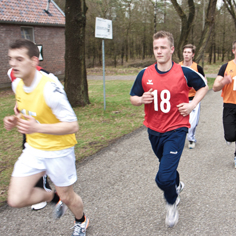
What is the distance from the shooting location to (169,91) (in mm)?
3027

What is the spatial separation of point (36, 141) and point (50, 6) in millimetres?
22624

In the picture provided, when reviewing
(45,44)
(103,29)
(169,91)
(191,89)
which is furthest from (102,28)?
(45,44)

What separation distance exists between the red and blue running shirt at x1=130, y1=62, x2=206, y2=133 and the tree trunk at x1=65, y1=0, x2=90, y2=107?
22.6ft

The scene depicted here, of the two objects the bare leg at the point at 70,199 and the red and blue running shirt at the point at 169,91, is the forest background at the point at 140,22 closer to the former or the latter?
the red and blue running shirt at the point at 169,91

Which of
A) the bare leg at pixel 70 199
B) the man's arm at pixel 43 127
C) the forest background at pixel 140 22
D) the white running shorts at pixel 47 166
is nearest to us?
the man's arm at pixel 43 127

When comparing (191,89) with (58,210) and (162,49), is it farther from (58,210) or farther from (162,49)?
(58,210)

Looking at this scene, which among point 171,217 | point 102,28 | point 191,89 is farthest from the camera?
point 102,28

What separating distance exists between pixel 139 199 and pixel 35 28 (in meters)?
19.8

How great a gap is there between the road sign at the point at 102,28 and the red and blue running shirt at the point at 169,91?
236 inches

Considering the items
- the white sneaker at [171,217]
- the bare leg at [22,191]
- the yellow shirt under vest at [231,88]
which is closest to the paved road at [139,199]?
the white sneaker at [171,217]

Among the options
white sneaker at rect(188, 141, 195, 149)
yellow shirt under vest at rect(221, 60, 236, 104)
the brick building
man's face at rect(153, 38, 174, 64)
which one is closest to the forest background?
the brick building

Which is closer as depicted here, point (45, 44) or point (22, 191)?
point (22, 191)

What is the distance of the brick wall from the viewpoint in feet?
59.2

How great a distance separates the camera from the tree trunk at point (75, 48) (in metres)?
9.39
